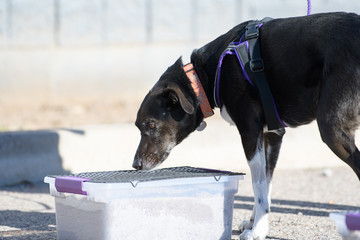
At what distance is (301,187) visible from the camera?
20.4 ft

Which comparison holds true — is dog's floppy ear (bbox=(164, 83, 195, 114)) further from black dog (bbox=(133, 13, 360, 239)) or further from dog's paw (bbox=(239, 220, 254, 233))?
dog's paw (bbox=(239, 220, 254, 233))

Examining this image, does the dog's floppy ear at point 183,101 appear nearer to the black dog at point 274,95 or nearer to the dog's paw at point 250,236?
the black dog at point 274,95

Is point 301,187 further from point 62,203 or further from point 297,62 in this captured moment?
point 62,203

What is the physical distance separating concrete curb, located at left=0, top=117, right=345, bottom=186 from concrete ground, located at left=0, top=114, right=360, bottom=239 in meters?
0.01

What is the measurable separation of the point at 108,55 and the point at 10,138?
393 cm

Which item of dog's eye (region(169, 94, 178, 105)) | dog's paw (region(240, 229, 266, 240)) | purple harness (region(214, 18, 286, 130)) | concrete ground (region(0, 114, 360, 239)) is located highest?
purple harness (region(214, 18, 286, 130))

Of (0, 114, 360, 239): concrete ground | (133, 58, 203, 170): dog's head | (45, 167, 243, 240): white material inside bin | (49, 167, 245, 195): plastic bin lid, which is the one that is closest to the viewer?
(45, 167, 243, 240): white material inside bin

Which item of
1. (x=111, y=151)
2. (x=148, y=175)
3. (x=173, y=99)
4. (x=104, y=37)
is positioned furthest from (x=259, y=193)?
(x=104, y=37)

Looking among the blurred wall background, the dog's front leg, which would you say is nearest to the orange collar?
the dog's front leg

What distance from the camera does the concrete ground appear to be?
461 cm

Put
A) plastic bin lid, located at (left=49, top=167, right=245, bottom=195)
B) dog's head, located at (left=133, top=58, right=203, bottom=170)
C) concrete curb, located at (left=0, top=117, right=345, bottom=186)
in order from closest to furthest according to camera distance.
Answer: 1. plastic bin lid, located at (left=49, top=167, right=245, bottom=195)
2. dog's head, located at (left=133, top=58, right=203, bottom=170)
3. concrete curb, located at (left=0, top=117, right=345, bottom=186)

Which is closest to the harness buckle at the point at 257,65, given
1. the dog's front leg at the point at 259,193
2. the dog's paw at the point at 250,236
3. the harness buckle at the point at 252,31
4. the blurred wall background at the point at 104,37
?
the harness buckle at the point at 252,31

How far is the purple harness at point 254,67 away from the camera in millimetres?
4039

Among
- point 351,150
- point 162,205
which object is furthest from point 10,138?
point 351,150
